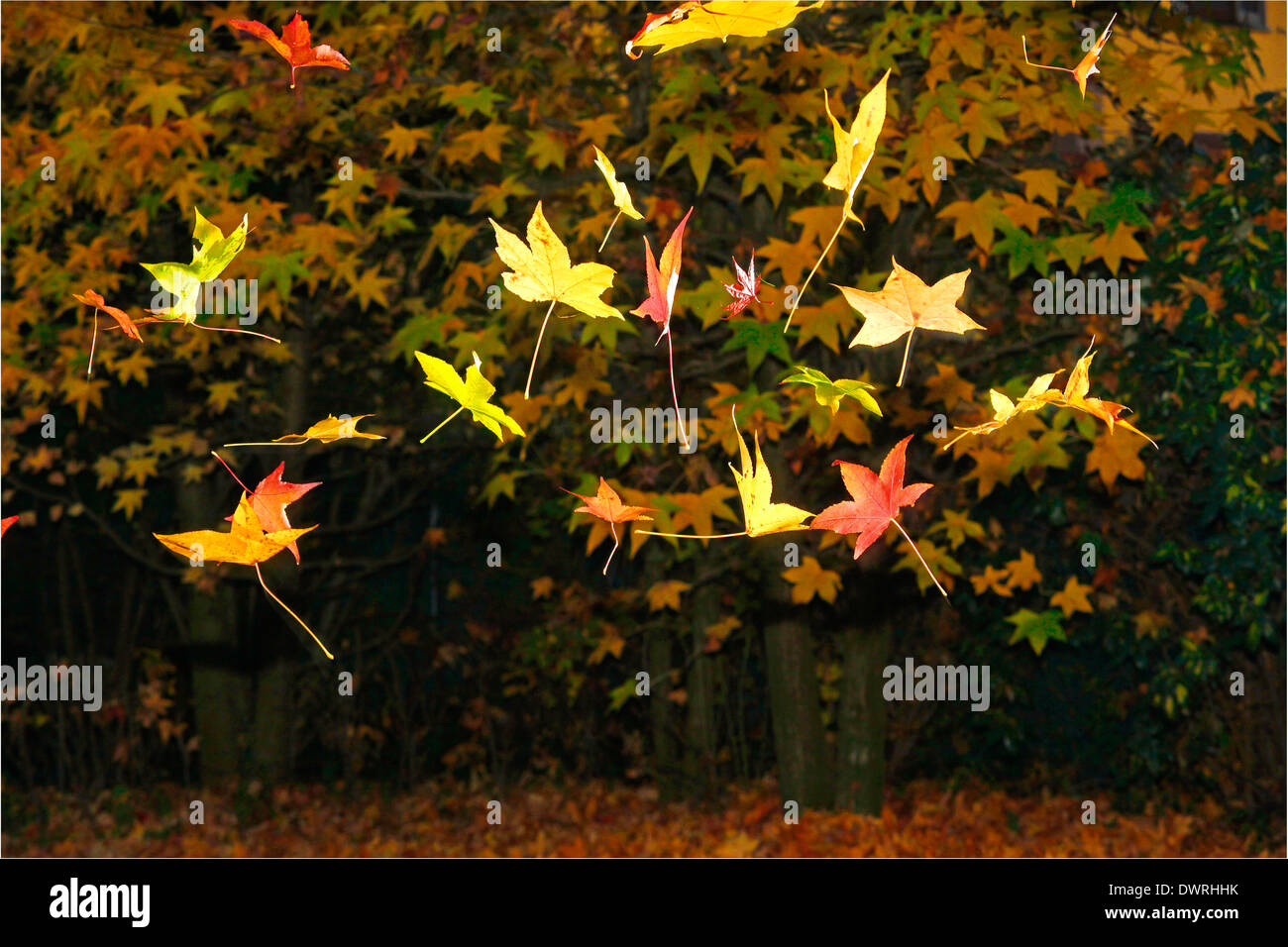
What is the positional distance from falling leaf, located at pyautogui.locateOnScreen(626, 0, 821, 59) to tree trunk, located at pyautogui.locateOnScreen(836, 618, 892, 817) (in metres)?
4.06

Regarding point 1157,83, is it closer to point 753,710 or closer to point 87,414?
point 753,710

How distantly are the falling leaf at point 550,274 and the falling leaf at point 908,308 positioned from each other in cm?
28

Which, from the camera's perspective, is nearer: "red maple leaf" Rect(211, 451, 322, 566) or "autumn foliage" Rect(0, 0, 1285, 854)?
"red maple leaf" Rect(211, 451, 322, 566)

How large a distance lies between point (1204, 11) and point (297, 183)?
12.4 feet

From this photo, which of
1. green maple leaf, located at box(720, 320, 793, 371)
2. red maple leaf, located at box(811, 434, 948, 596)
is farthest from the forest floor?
red maple leaf, located at box(811, 434, 948, 596)

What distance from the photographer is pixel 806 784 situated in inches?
196

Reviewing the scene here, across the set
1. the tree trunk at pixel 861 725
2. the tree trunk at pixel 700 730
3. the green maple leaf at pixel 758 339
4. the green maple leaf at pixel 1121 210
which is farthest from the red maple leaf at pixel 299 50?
the tree trunk at pixel 700 730

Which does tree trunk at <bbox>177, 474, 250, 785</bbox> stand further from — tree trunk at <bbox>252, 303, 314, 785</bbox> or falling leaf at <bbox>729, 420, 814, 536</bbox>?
falling leaf at <bbox>729, 420, 814, 536</bbox>

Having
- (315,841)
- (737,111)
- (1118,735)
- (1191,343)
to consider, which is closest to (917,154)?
(737,111)

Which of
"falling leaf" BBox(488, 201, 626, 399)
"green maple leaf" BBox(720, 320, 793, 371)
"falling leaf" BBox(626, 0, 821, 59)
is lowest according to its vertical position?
"falling leaf" BBox(488, 201, 626, 399)

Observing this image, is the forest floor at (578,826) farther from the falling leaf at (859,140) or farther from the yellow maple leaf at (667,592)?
the falling leaf at (859,140)

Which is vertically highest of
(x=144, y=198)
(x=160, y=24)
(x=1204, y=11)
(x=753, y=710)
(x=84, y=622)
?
(x=160, y=24)

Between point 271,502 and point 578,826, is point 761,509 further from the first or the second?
point 578,826

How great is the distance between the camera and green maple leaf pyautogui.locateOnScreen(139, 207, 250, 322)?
54.2 inches
